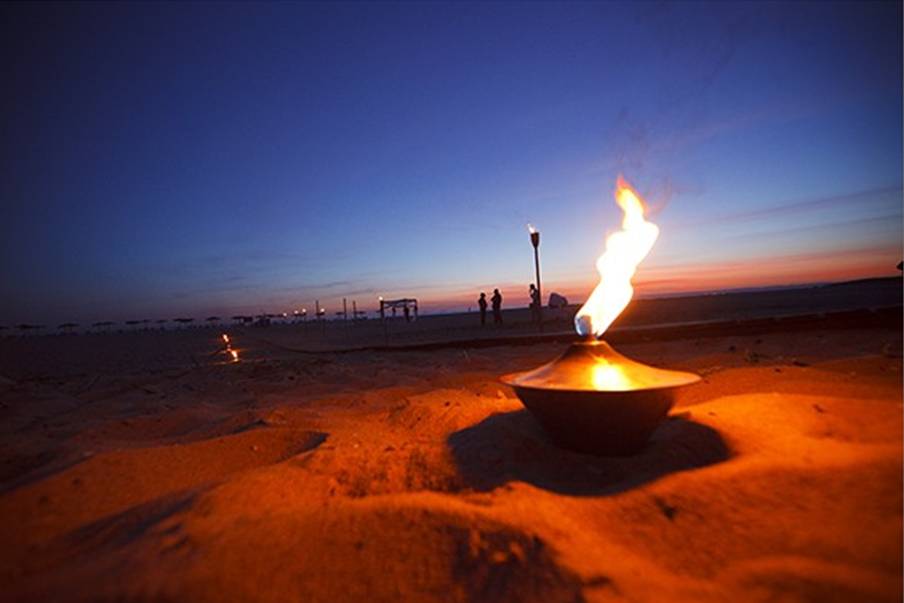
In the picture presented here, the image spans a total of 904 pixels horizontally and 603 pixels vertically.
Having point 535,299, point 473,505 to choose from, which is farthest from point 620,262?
point 535,299

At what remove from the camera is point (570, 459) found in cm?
330

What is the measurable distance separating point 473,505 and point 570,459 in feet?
3.54

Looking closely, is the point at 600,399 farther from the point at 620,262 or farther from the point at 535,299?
the point at 535,299

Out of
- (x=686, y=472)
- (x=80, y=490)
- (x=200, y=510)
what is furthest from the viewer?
(x=80, y=490)

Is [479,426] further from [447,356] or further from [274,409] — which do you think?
[447,356]

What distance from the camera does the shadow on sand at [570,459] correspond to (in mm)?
2930

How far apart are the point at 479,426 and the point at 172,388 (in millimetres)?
7007

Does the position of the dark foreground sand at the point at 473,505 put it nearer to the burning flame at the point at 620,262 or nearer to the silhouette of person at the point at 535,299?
the burning flame at the point at 620,262

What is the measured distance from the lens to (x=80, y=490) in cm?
315

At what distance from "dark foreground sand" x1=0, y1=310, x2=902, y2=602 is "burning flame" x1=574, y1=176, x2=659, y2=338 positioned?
1.09m

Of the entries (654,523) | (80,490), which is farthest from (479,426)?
(80,490)

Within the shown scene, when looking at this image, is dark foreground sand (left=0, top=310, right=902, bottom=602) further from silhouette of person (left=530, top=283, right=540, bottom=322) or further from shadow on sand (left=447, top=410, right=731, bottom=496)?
silhouette of person (left=530, top=283, right=540, bottom=322)

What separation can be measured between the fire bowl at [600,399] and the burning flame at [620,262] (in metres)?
0.75

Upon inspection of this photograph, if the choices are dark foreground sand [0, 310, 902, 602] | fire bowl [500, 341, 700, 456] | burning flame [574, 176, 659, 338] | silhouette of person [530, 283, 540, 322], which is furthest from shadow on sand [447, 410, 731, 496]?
silhouette of person [530, 283, 540, 322]
